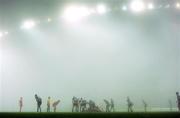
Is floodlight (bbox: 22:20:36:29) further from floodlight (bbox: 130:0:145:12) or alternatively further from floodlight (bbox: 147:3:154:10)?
floodlight (bbox: 147:3:154:10)

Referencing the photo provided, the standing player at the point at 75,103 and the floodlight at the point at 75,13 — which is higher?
the floodlight at the point at 75,13

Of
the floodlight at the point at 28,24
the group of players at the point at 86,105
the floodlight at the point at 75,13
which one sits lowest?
the group of players at the point at 86,105

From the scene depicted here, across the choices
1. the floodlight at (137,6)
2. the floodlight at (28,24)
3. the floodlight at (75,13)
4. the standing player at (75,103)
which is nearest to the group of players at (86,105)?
the standing player at (75,103)

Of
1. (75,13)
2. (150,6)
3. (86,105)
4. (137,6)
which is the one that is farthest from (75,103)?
(150,6)

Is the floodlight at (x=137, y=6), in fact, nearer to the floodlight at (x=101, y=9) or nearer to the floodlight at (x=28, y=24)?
the floodlight at (x=101, y=9)

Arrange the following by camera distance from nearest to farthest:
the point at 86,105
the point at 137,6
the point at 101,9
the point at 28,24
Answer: the point at 86,105 → the point at 137,6 → the point at 101,9 → the point at 28,24

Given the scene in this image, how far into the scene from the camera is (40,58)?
27.9ft

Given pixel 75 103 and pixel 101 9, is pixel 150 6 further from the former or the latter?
pixel 75 103

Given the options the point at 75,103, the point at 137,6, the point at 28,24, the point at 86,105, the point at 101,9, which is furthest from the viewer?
the point at 28,24

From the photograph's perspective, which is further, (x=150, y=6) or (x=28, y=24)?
(x=28, y=24)

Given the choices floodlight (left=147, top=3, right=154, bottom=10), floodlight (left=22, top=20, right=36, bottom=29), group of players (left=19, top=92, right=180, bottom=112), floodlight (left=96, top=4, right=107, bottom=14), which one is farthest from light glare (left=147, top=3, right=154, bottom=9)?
floodlight (left=22, top=20, right=36, bottom=29)

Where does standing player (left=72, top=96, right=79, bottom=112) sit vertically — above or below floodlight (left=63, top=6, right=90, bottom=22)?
below

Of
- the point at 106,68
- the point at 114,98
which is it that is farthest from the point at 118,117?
the point at 106,68

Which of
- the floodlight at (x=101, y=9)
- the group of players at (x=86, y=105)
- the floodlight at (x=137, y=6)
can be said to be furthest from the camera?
the floodlight at (x=101, y=9)
